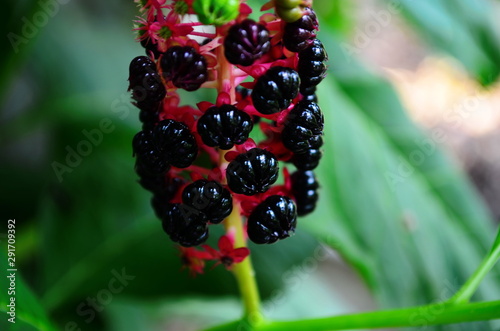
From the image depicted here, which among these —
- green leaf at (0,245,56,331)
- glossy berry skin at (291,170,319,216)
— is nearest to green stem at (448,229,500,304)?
glossy berry skin at (291,170,319,216)

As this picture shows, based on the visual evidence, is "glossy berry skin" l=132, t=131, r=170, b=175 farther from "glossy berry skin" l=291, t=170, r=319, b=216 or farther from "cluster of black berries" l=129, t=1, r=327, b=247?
"glossy berry skin" l=291, t=170, r=319, b=216

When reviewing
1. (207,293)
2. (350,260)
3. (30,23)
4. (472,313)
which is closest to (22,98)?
(30,23)

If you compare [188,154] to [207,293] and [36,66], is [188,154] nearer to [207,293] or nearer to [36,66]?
[207,293]

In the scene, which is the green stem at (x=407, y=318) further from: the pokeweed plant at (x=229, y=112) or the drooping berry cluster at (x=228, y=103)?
the drooping berry cluster at (x=228, y=103)

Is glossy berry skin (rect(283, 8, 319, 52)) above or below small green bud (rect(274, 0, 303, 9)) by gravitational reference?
below

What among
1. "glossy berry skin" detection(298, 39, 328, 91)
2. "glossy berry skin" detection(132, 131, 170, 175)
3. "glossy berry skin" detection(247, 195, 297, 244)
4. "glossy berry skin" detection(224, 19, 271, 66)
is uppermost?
"glossy berry skin" detection(224, 19, 271, 66)

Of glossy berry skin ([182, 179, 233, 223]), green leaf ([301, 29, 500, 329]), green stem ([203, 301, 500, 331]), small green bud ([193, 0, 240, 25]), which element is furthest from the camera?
green leaf ([301, 29, 500, 329])

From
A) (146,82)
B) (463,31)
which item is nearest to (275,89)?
(146,82)

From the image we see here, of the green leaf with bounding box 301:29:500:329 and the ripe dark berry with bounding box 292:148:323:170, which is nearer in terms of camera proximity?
the ripe dark berry with bounding box 292:148:323:170
